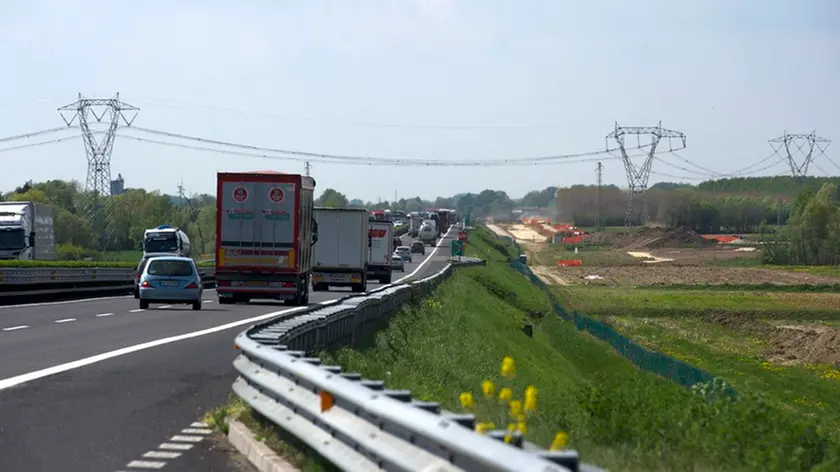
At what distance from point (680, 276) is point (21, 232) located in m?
69.8

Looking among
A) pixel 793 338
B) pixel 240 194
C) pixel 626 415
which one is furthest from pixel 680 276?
pixel 626 415

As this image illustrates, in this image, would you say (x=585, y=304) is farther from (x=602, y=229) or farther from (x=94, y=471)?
→ (x=602, y=229)

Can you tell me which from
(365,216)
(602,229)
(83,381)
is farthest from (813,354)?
(602,229)

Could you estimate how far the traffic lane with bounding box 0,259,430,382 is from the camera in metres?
18.4

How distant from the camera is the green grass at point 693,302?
7431cm

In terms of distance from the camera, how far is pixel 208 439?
11.5m

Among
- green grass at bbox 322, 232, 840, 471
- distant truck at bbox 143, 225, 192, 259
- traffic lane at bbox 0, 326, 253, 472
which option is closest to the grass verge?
traffic lane at bbox 0, 326, 253, 472

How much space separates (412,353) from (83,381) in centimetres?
698

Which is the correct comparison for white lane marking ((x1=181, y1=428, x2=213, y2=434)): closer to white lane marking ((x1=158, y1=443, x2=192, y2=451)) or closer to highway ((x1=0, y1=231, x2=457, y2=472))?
highway ((x1=0, y1=231, x2=457, y2=472))

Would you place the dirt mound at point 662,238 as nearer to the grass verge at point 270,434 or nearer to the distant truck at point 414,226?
the distant truck at point 414,226

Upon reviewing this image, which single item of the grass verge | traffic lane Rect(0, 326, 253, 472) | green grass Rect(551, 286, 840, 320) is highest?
the grass verge

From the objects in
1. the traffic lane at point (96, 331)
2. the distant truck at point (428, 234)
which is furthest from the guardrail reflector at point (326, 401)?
the distant truck at point (428, 234)

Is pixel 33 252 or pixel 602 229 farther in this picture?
pixel 602 229

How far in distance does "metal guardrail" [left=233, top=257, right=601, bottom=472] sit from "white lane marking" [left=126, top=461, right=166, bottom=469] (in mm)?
893
